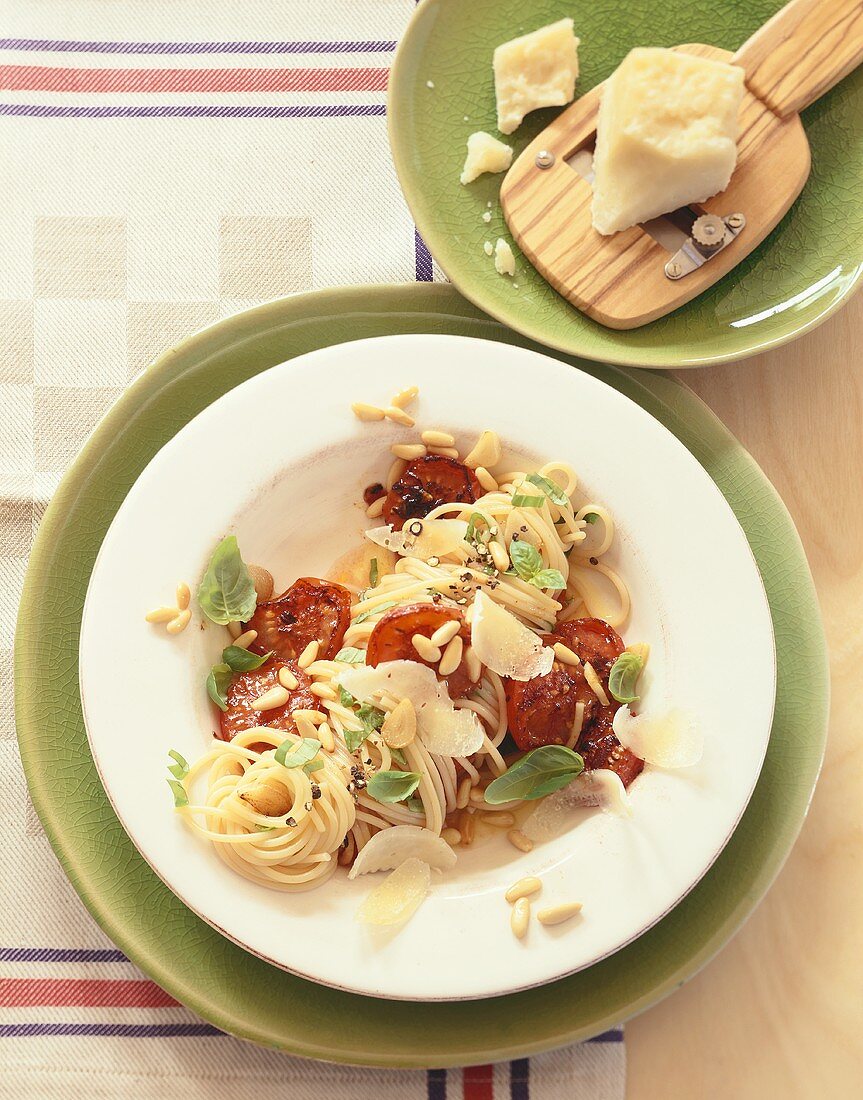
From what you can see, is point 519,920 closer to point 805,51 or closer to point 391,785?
point 391,785

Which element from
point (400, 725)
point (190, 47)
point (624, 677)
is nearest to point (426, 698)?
point (400, 725)

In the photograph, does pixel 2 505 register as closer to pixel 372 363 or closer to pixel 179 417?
pixel 179 417

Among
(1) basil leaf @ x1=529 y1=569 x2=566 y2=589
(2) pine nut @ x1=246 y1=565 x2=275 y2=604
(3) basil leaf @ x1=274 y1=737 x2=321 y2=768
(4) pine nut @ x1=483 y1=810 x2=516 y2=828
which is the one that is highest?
(1) basil leaf @ x1=529 y1=569 x2=566 y2=589

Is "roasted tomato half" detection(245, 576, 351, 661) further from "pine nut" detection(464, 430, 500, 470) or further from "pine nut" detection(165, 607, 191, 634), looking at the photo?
"pine nut" detection(464, 430, 500, 470)

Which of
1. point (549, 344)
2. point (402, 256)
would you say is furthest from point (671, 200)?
point (402, 256)

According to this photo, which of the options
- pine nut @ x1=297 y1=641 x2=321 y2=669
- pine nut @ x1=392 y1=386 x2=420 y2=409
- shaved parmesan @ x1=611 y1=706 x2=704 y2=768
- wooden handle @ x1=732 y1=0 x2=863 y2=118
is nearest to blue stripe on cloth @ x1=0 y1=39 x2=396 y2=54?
wooden handle @ x1=732 y1=0 x2=863 y2=118

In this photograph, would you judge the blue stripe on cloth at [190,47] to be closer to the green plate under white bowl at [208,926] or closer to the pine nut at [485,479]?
the green plate under white bowl at [208,926]
